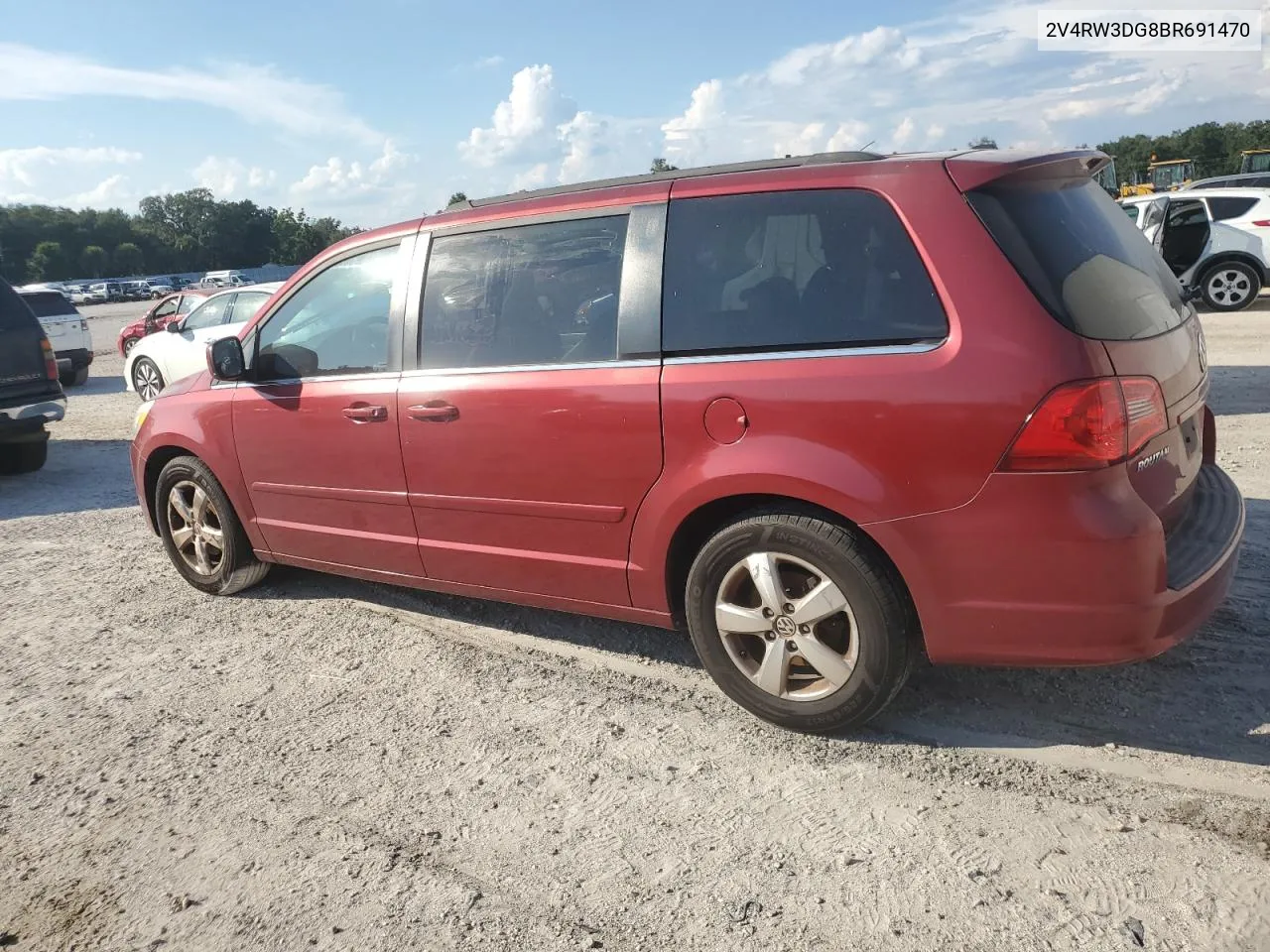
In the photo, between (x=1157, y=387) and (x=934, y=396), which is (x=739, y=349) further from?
(x=1157, y=387)

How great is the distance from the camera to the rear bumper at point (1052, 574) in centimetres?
271

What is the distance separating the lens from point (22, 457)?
8953 millimetres

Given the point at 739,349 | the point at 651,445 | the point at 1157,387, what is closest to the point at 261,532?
the point at 651,445

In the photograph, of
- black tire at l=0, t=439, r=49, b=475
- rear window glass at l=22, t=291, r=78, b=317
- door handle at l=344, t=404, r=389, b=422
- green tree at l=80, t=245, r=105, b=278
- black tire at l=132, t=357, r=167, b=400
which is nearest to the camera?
door handle at l=344, t=404, r=389, b=422

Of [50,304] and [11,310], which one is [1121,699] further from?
[50,304]

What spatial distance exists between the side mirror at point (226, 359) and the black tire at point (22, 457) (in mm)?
5542

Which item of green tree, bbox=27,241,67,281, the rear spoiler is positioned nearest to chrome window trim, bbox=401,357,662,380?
the rear spoiler

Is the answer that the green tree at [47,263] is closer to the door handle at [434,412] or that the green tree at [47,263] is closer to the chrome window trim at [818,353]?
the door handle at [434,412]

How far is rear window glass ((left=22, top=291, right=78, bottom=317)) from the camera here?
15188mm

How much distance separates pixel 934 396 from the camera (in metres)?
2.80

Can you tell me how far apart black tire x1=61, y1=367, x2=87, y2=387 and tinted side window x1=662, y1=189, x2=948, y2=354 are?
16.0 m

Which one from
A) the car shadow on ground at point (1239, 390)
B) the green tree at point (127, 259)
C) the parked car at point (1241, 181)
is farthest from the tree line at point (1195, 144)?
the green tree at point (127, 259)

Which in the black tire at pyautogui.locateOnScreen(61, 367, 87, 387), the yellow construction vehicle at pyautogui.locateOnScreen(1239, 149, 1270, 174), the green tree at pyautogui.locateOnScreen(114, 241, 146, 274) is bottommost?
the black tire at pyautogui.locateOnScreen(61, 367, 87, 387)

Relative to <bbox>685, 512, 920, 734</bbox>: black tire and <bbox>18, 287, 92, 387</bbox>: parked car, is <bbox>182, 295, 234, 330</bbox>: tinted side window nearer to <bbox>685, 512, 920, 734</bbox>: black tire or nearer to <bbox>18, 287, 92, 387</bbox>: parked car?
<bbox>18, 287, 92, 387</bbox>: parked car
